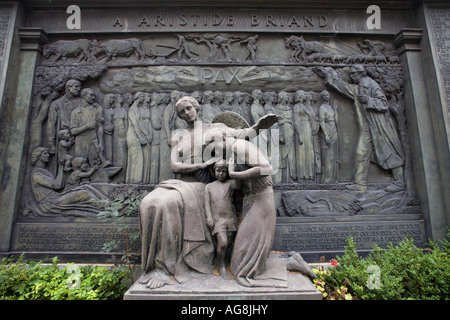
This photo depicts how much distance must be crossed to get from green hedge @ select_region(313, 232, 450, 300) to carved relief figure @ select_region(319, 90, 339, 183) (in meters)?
1.93

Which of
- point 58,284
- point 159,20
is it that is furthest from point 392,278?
point 159,20

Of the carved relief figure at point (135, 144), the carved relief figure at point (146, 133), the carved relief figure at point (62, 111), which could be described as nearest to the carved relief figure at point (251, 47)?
the carved relief figure at point (146, 133)

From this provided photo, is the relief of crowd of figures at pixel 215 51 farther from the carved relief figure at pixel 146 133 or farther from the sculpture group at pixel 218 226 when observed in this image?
the sculpture group at pixel 218 226

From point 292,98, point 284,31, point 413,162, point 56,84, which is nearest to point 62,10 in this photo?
point 56,84

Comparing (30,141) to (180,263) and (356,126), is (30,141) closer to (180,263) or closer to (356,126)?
(180,263)

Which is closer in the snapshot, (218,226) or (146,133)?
(218,226)

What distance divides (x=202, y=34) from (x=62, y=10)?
3.47 metres

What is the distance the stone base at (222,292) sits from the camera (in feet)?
10.0

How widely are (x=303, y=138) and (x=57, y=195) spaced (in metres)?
5.47

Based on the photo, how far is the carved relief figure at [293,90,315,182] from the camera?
5.53 metres

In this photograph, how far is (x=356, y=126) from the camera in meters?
5.82

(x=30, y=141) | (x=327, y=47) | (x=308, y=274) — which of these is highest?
(x=327, y=47)

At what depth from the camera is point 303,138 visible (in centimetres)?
561

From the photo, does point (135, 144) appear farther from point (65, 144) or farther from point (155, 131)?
point (65, 144)
